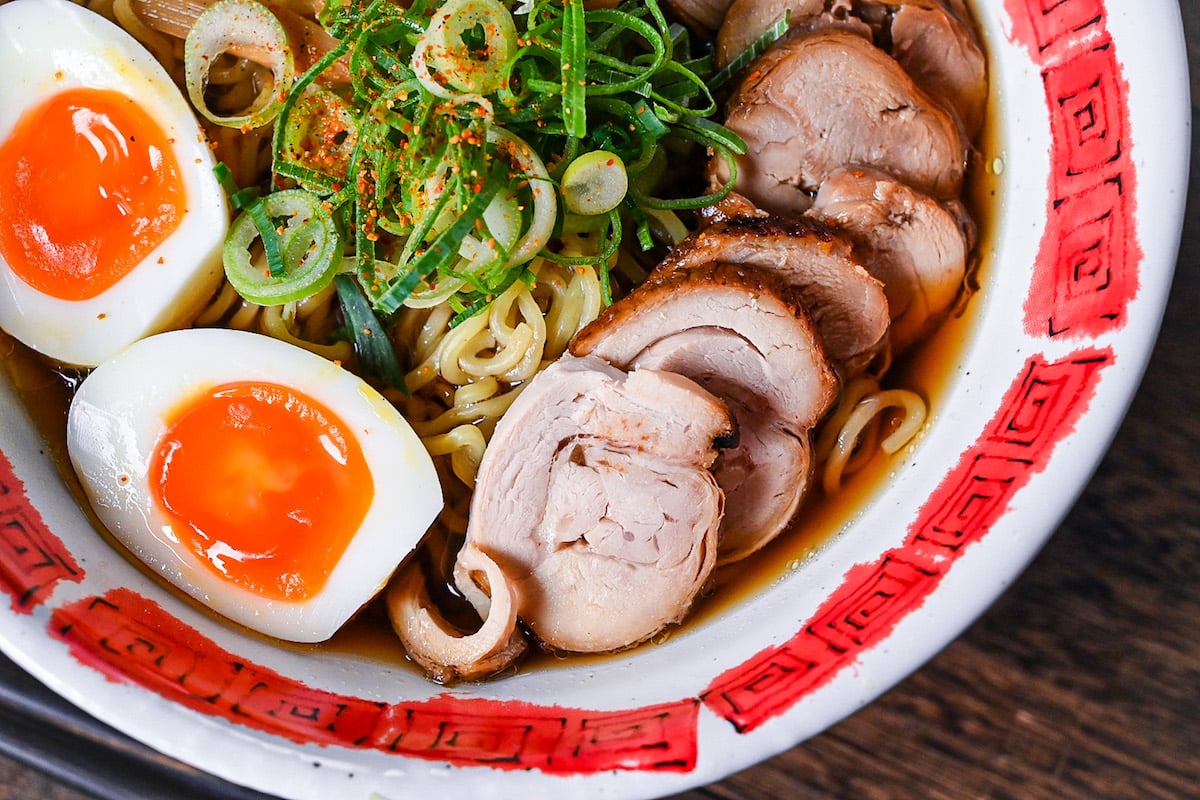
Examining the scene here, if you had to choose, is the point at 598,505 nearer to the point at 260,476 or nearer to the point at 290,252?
the point at 260,476

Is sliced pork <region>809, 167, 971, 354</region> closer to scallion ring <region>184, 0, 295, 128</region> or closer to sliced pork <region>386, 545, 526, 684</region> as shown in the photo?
sliced pork <region>386, 545, 526, 684</region>

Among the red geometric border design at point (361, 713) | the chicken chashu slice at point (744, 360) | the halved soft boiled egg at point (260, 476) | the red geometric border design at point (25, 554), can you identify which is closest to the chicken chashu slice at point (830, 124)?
the chicken chashu slice at point (744, 360)

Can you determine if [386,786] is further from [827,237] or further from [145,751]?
[827,237]

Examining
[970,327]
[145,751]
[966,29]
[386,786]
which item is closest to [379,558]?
[386,786]

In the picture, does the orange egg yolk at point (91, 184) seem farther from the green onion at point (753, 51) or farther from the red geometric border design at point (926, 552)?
the red geometric border design at point (926, 552)

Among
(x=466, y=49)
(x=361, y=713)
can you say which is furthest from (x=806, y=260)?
(x=361, y=713)

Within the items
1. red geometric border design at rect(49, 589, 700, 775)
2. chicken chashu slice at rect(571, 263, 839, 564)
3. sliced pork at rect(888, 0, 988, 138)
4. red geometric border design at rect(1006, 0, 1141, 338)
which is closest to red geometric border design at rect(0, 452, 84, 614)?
red geometric border design at rect(49, 589, 700, 775)
